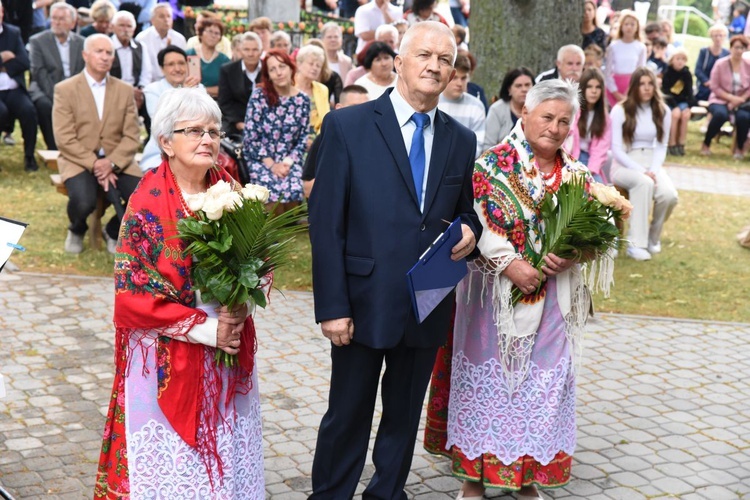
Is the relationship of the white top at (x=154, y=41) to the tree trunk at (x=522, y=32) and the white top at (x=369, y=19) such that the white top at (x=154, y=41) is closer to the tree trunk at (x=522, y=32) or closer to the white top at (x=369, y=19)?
the white top at (x=369, y=19)

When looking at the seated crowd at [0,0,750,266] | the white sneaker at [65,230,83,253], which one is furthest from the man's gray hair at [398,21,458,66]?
the white sneaker at [65,230,83,253]

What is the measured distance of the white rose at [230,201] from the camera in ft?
13.4

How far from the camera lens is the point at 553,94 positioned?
16.7 ft

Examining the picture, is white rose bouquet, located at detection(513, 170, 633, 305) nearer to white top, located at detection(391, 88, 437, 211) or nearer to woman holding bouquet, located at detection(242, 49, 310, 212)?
white top, located at detection(391, 88, 437, 211)

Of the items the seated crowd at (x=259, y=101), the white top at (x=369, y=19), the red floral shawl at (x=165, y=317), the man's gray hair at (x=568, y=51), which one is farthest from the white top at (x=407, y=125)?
the white top at (x=369, y=19)

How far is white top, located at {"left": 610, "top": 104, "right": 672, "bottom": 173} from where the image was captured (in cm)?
1110

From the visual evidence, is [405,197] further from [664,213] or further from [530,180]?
[664,213]

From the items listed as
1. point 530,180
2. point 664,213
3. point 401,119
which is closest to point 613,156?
point 664,213

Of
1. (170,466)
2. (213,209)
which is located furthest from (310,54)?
(170,466)

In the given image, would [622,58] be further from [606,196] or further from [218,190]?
[218,190]

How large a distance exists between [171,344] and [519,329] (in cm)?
187

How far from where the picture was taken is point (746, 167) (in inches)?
682

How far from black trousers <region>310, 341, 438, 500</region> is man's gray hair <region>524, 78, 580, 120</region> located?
136 cm

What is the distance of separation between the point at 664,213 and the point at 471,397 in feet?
21.5
